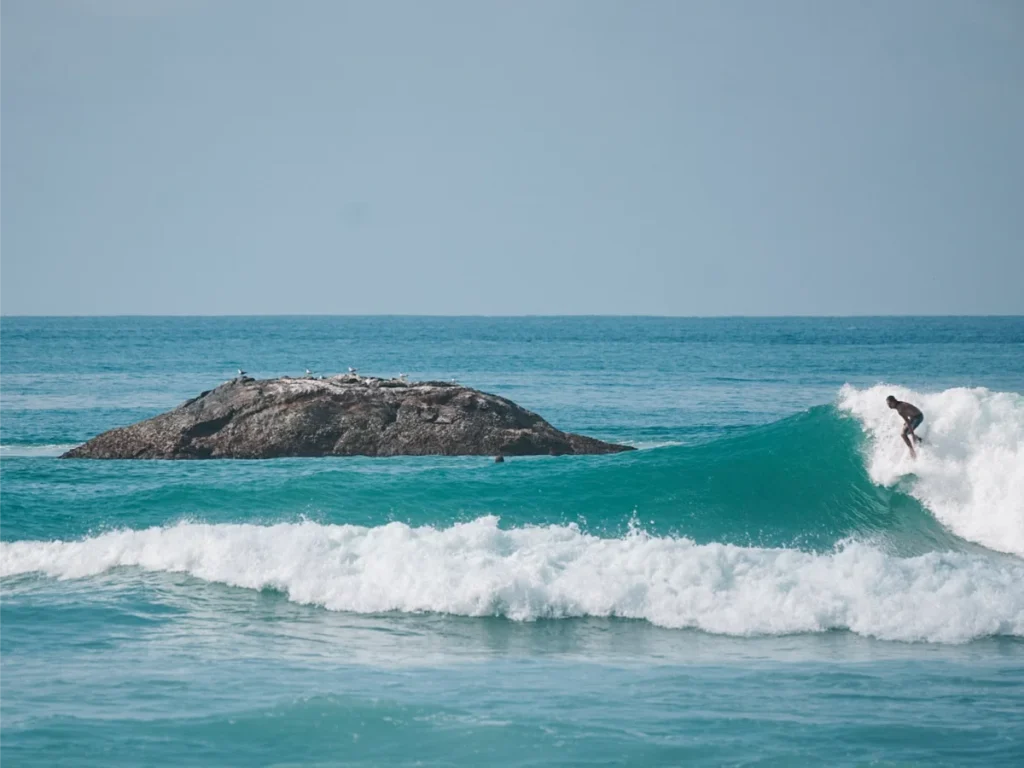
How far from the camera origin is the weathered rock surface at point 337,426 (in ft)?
77.3

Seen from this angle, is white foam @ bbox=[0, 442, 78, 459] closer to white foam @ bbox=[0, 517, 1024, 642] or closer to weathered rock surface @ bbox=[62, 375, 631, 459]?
weathered rock surface @ bbox=[62, 375, 631, 459]

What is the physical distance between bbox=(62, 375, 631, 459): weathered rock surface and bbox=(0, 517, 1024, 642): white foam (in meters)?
6.63

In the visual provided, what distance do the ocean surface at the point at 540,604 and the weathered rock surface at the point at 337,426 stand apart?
3.15 ft

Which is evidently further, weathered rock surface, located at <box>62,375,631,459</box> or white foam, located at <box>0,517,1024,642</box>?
weathered rock surface, located at <box>62,375,631,459</box>

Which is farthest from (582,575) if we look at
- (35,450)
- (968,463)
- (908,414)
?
(35,450)

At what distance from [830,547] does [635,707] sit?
818cm

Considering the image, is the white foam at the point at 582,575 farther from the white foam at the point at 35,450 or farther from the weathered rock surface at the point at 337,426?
the white foam at the point at 35,450

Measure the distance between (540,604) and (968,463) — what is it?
8137 millimetres

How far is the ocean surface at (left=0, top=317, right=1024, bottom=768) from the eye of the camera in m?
9.84

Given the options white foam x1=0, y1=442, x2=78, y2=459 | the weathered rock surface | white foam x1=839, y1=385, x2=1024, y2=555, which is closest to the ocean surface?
white foam x1=839, y1=385, x2=1024, y2=555

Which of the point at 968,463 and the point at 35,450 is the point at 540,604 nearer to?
the point at 968,463

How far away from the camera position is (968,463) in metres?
18.4

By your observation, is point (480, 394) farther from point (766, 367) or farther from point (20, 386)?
point (766, 367)

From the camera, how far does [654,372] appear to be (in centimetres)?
5731
